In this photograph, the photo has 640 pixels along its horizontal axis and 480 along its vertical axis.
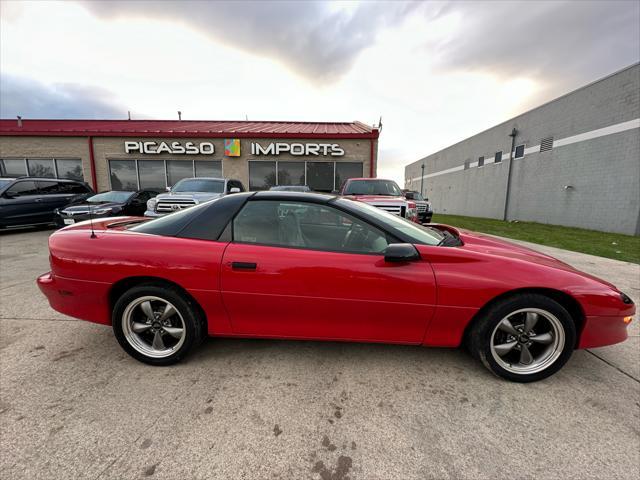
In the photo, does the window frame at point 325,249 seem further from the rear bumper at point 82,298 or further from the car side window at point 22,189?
the car side window at point 22,189

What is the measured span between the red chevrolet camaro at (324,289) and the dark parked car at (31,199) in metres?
9.30

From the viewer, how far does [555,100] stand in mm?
14359

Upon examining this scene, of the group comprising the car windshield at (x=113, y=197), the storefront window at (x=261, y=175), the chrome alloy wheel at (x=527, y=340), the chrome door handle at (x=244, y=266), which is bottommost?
the chrome alloy wheel at (x=527, y=340)

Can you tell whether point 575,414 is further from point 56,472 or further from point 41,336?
point 41,336

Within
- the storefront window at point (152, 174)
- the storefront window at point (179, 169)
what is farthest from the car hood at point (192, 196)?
the storefront window at point (152, 174)

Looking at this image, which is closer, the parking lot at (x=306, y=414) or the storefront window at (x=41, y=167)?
the parking lot at (x=306, y=414)

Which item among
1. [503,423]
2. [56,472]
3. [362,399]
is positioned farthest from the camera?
[362,399]

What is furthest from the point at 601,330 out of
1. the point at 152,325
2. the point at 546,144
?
the point at 546,144

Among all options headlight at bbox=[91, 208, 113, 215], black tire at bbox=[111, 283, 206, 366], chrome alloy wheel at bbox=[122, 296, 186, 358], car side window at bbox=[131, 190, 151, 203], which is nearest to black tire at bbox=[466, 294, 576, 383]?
black tire at bbox=[111, 283, 206, 366]

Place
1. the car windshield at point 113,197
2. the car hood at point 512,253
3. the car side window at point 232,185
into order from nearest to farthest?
1. the car hood at point 512,253
2. the car side window at point 232,185
3. the car windshield at point 113,197

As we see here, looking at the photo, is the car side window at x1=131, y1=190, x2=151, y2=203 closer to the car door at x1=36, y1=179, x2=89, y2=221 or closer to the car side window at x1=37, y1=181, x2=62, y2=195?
the car door at x1=36, y1=179, x2=89, y2=221

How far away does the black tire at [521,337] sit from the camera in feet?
6.55

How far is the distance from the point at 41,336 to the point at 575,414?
431 cm

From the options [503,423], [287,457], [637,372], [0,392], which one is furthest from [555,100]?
[0,392]
